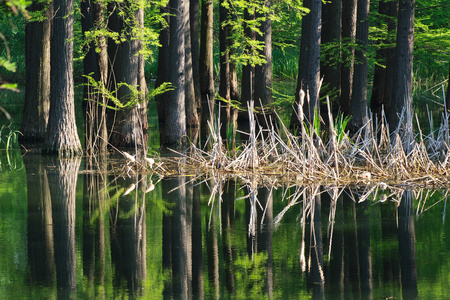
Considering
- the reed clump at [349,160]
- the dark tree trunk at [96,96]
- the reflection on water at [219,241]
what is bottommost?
the reflection on water at [219,241]

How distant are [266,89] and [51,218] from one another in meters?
11.0

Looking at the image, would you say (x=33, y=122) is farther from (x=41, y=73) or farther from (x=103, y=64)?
(x=103, y=64)

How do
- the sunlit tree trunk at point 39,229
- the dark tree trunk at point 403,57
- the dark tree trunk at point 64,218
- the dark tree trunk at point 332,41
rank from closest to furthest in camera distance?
the dark tree trunk at point 64,218 < the sunlit tree trunk at point 39,229 < the dark tree trunk at point 403,57 < the dark tree trunk at point 332,41

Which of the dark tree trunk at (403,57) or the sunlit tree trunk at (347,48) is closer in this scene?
the dark tree trunk at (403,57)

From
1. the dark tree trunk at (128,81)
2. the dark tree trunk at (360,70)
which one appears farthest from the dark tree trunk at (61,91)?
the dark tree trunk at (360,70)

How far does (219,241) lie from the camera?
733cm

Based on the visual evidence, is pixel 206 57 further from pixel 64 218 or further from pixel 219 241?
pixel 219 241

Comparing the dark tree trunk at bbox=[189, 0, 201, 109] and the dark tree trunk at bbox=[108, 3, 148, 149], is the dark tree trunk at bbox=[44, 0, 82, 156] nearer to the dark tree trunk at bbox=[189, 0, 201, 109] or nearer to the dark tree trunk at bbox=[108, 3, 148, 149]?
the dark tree trunk at bbox=[108, 3, 148, 149]

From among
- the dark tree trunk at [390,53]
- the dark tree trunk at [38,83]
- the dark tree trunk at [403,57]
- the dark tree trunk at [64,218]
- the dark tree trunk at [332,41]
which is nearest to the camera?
the dark tree trunk at [64,218]

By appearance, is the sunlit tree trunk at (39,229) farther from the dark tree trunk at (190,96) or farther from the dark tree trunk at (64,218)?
the dark tree trunk at (190,96)

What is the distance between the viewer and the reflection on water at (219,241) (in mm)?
5770

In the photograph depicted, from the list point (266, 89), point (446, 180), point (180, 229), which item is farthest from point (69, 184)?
point (266, 89)

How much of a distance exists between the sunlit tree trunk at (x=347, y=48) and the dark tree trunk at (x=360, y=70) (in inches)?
9.8

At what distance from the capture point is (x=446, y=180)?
34.5 feet
